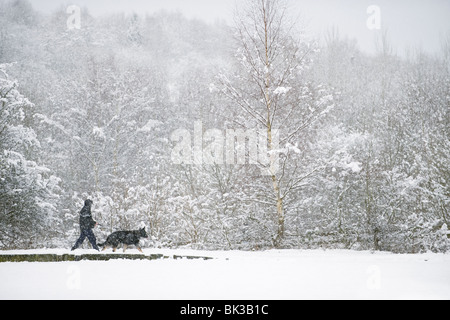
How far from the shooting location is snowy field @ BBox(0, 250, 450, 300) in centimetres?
588

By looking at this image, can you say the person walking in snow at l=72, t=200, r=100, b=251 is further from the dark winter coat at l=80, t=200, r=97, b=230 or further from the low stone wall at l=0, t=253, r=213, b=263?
the low stone wall at l=0, t=253, r=213, b=263

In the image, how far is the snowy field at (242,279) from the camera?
5.88 m

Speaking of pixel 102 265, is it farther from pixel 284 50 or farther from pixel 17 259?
pixel 284 50

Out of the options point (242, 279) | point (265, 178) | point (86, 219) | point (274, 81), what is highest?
point (274, 81)

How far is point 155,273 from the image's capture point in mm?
8359

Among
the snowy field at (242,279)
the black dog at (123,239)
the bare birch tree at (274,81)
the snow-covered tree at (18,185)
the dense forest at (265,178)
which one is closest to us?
the snowy field at (242,279)

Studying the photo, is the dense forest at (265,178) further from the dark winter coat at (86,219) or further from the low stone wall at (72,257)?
the low stone wall at (72,257)

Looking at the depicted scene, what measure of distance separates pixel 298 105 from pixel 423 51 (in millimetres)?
32776

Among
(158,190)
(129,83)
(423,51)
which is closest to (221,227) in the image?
(158,190)

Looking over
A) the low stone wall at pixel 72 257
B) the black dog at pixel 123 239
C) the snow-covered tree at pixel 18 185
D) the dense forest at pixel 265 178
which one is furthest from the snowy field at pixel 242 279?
the snow-covered tree at pixel 18 185

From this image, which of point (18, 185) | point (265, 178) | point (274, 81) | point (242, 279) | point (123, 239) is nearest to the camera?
point (242, 279)

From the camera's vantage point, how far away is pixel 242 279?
724 cm

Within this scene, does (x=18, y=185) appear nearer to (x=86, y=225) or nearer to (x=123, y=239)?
(x=86, y=225)

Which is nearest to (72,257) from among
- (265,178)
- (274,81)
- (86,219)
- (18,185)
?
(86,219)
